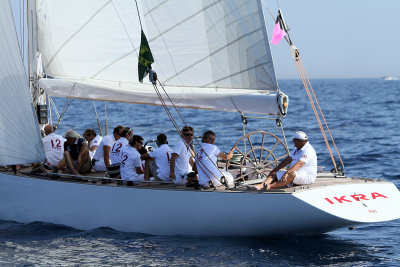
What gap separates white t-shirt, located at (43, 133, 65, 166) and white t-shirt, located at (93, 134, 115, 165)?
1.79ft

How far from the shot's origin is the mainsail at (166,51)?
895cm

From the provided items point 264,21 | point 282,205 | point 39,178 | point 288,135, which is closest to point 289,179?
point 282,205

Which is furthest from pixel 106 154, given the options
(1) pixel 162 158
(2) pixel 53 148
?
(1) pixel 162 158

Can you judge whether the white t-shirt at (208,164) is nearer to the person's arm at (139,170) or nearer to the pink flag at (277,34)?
the person's arm at (139,170)

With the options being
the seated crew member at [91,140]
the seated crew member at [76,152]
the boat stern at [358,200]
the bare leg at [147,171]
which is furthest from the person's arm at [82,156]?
the boat stern at [358,200]

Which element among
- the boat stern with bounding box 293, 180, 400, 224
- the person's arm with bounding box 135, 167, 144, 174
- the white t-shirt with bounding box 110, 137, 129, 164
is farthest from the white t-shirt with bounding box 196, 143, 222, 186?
the white t-shirt with bounding box 110, 137, 129, 164

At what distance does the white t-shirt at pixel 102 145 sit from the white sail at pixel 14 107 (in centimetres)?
109

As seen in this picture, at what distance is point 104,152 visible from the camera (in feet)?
33.0

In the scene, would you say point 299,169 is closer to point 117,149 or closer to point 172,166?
point 172,166

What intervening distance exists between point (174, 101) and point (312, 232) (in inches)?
107

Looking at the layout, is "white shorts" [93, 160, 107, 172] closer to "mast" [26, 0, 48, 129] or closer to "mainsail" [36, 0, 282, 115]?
"mainsail" [36, 0, 282, 115]

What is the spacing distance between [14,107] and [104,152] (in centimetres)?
153

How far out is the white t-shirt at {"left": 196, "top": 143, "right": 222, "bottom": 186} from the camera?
28.3ft

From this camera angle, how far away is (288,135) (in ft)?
75.8
